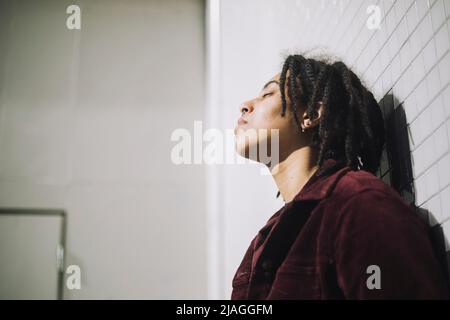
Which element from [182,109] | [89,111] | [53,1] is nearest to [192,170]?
[182,109]

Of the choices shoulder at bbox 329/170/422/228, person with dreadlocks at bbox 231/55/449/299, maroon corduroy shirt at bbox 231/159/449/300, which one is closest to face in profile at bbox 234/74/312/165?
person with dreadlocks at bbox 231/55/449/299

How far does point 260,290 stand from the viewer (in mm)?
1003

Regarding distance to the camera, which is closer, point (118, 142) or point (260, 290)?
point (260, 290)

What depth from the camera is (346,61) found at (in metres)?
1.28

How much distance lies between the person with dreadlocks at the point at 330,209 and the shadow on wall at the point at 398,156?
27 mm

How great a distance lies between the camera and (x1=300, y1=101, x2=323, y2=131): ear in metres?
1.11

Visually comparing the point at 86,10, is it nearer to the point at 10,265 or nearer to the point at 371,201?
the point at 10,265

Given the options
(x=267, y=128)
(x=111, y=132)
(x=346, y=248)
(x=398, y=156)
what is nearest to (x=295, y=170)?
(x=267, y=128)

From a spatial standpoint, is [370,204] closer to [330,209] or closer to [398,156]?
[330,209]

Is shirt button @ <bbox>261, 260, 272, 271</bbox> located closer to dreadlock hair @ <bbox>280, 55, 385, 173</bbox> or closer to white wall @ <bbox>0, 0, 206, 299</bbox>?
dreadlock hair @ <bbox>280, 55, 385, 173</bbox>

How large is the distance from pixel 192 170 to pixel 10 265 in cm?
82

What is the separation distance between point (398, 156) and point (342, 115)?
15 centimetres

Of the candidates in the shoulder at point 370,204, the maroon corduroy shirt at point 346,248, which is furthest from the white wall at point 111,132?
the shoulder at point 370,204

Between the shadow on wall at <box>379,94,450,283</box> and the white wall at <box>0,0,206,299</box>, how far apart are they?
114 centimetres
